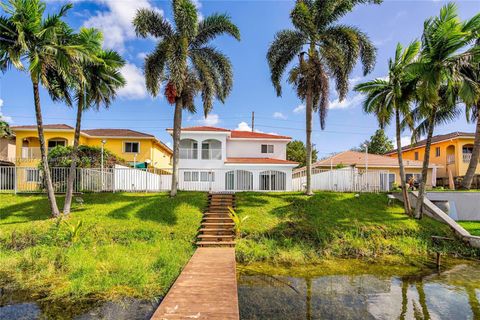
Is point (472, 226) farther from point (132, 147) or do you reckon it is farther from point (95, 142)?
point (95, 142)

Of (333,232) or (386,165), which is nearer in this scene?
(333,232)

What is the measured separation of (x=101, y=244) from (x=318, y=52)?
50.6 ft

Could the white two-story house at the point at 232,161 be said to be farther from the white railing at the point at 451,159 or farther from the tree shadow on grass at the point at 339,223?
the white railing at the point at 451,159

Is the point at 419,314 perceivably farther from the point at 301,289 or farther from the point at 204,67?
the point at 204,67

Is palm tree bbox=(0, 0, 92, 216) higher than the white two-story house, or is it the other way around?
palm tree bbox=(0, 0, 92, 216)

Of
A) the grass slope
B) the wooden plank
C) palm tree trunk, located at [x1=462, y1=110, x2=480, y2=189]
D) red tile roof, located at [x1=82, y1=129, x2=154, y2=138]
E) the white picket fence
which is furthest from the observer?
red tile roof, located at [x1=82, y1=129, x2=154, y2=138]

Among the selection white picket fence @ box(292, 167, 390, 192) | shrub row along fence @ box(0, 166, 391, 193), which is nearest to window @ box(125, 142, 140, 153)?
shrub row along fence @ box(0, 166, 391, 193)

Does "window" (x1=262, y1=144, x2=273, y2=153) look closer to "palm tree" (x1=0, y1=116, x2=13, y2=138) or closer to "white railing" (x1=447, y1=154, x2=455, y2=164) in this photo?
"white railing" (x1=447, y1=154, x2=455, y2=164)

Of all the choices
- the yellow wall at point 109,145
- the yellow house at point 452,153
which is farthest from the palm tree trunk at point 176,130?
the yellow house at point 452,153

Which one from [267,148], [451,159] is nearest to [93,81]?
[267,148]

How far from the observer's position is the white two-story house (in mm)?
23188

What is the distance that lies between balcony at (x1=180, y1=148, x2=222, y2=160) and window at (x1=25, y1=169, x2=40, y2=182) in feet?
35.7

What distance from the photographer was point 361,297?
8.05m

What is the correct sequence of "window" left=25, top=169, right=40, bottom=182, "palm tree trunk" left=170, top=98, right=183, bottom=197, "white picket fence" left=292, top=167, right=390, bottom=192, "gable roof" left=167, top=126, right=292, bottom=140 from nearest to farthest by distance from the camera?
"palm tree trunk" left=170, top=98, right=183, bottom=197 < "window" left=25, top=169, right=40, bottom=182 < "white picket fence" left=292, top=167, right=390, bottom=192 < "gable roof" left=167, top=126, right=292, bottom=140
